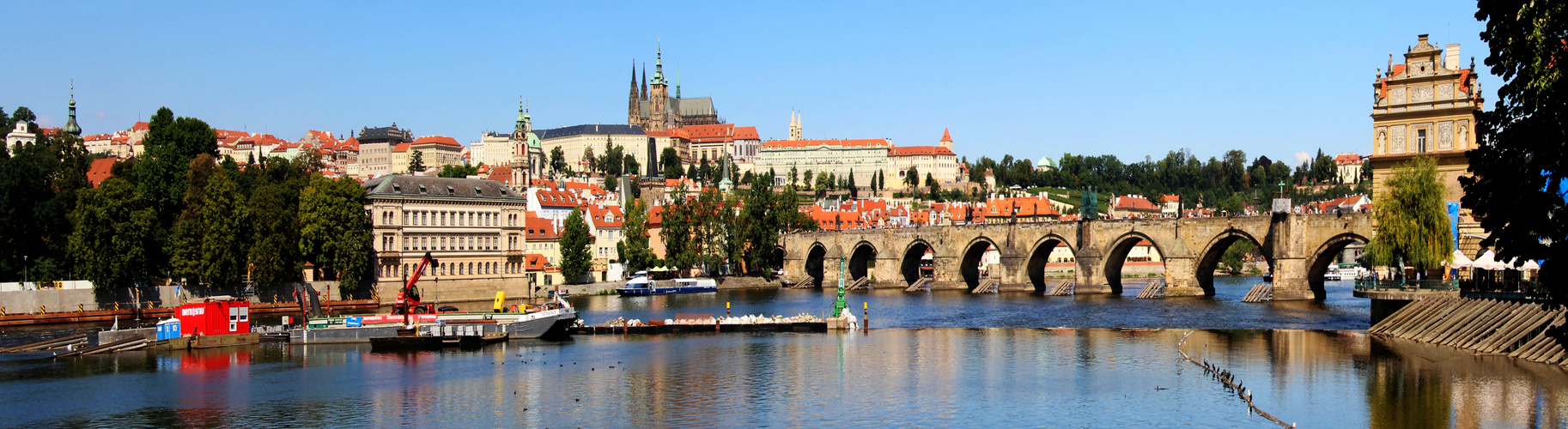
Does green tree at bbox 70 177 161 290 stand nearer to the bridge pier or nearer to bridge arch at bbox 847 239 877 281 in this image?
bridge arch at bbox 847 239 877 281

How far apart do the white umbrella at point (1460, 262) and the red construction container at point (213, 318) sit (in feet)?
127

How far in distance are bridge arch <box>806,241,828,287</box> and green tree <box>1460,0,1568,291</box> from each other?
253ft

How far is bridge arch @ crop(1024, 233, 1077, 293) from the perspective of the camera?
240 ft

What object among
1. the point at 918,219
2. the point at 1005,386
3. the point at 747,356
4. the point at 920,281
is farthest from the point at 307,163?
the point at 918,219

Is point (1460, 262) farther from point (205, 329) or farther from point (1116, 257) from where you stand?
point (205, 329)

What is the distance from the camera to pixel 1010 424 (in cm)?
2428

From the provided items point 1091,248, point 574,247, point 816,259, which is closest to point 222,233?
point 574,247

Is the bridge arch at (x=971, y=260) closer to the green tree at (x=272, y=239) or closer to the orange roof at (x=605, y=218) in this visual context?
the orange roof at (x=605, y=218)

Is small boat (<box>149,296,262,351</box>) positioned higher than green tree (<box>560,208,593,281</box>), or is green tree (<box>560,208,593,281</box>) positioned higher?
green tree (<box>560,208,593,281</box>)

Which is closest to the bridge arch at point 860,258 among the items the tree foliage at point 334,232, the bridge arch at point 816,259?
the bridge arch at point 816,259

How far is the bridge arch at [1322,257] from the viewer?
55.0m

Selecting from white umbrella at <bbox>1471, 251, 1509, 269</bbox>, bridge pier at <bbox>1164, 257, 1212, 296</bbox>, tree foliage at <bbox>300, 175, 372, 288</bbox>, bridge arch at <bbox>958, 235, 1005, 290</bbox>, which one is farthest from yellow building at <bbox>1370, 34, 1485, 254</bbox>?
tree foliage at <bbox>300, 175, 372, 288</bbox>

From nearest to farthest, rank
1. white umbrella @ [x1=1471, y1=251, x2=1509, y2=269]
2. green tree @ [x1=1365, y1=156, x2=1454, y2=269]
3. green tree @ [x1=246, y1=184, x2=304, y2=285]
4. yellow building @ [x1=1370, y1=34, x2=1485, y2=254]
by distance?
white umbrella @ [x1=1471, y1=251, x2=1509, y2=269]
green tree @ [x1=1365, y1=156, x2=1454, y2=269]
yellow building @ [x1=1370, y1=34, x2=1485, y2=254]
green tree @ [x1=246, y1=184, x2=304, y2=285]

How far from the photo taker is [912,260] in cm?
8800
